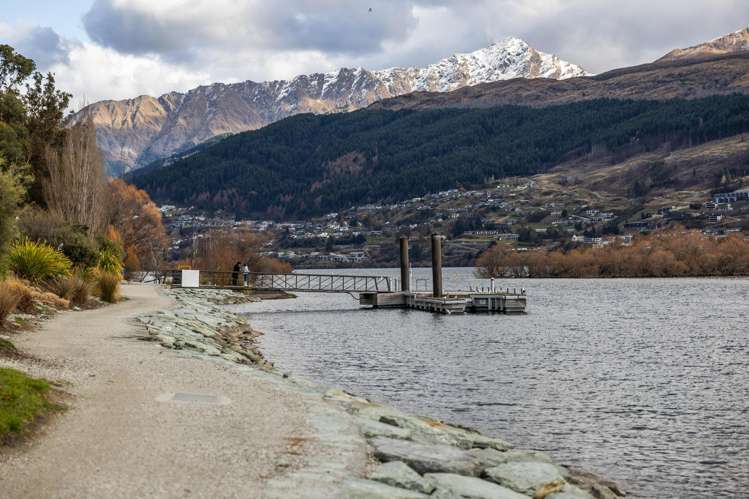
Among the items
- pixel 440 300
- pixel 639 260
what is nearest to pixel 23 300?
pixel 440 300

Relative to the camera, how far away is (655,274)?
138 metres

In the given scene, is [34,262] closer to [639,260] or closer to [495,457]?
[495,457]


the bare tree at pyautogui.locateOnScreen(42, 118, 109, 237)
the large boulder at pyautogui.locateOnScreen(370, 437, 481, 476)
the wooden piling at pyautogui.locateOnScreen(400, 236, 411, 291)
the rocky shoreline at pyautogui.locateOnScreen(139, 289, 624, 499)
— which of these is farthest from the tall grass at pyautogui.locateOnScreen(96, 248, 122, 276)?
the wooden piling at pyautogui.locateOnScreen(400, 236, 411, 291)

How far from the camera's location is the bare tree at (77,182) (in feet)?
150

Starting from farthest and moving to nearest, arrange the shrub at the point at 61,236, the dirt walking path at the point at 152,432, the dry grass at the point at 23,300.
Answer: the shrub at the point at 61,236
the dry grass at the point at 23,300
the dirt walking path at the point at 152,432

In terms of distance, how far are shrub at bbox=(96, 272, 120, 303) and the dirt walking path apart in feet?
59.0

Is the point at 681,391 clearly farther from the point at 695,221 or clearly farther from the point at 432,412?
the point at 695,221

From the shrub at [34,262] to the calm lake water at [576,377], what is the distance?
33.3ft

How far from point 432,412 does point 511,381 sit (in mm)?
7233

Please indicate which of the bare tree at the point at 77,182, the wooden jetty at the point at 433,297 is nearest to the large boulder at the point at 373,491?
the bare tree at the point at 77,182

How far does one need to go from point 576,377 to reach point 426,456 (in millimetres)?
20188

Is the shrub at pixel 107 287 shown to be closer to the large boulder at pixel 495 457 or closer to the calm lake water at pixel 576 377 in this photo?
the calm lake water at pixel 576 377

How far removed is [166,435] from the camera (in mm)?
11680

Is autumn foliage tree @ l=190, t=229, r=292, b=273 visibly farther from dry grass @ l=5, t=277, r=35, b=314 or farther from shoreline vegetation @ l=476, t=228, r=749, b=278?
dry grass @ l=5, t=277, r=35, b=314
